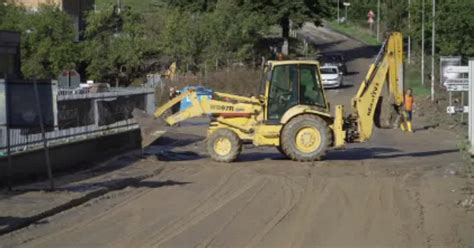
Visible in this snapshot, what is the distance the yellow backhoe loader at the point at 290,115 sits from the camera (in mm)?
25297

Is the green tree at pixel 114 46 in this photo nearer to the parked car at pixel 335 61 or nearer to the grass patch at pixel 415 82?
the parked car at pixel 335 61

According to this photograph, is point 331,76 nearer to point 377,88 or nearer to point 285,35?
point 285,35

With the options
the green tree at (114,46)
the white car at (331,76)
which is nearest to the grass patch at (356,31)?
the green tree at (114,46)

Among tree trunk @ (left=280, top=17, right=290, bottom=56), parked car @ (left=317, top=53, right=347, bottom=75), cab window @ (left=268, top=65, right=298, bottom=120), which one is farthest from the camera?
tree trunk @ (left=280, top=17, right=290, bottom=56)

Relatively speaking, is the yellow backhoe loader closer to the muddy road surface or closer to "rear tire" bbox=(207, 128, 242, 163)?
"rear tire" bbox=(207, 128, 242, 163)

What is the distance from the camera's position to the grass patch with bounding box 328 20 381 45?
106 metres

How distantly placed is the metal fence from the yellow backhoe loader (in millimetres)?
2193

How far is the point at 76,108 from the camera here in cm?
2583

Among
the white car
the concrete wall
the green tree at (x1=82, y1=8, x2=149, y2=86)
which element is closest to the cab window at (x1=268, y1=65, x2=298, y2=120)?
the concrete wall

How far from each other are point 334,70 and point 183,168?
4262cm

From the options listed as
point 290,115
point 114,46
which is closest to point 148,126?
point 290,115

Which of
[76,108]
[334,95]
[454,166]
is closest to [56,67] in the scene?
[334,95]

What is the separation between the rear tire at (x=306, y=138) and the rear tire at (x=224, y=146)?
4.48 ft

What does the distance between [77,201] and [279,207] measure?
378cm
